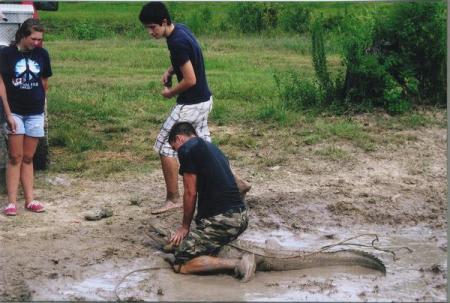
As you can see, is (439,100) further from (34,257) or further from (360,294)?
(34,257)

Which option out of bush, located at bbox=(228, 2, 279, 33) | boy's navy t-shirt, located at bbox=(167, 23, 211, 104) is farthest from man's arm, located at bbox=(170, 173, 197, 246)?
bush, located at bbox=(228, 2, 279, 33)

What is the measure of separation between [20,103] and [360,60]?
4.64 meters

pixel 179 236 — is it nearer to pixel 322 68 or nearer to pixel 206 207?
pixel 206 207

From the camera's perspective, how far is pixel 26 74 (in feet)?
24.8

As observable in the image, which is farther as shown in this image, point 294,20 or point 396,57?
point 294,20

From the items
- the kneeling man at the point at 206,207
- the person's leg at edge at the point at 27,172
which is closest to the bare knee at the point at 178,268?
the kneeling man at the point at 206,207

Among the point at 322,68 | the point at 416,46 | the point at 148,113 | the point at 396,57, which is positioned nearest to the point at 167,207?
the point at 148,113

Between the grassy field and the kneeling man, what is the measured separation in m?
2.51

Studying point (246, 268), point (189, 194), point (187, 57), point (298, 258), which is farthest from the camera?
point (187, 57)

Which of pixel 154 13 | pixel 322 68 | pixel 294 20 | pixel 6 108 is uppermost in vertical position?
pixel 154 13

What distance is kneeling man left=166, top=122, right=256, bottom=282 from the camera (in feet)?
21.4

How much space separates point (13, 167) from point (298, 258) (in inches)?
107

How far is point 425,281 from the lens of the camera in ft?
21.1

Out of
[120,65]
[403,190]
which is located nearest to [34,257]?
[403,190]
